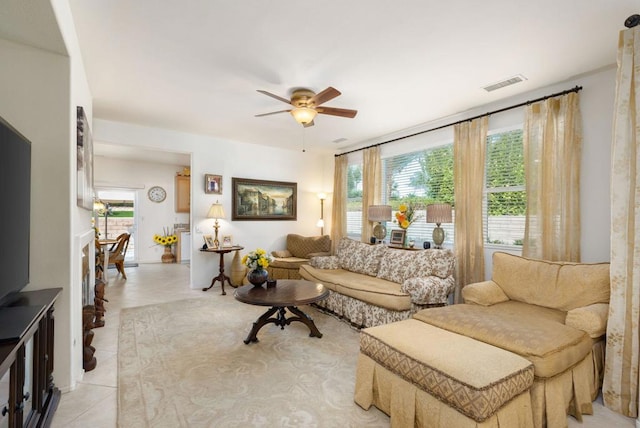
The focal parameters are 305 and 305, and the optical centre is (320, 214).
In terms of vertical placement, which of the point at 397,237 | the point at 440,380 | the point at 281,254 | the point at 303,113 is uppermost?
the point at 303,113

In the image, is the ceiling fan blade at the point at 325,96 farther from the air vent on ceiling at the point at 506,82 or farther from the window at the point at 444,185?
the window at the point at 444,185

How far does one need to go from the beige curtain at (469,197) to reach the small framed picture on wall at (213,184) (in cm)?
388

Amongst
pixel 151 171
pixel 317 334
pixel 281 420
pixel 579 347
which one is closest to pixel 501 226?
pixel 579 347

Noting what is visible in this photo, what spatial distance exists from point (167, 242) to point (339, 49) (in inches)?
296

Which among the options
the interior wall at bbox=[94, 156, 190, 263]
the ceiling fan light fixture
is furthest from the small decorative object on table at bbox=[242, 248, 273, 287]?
the interior wall at bbox=[94, 156, 190, 263]

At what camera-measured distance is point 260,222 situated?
19.6 feet

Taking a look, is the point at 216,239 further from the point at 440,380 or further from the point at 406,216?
the point at 440,380

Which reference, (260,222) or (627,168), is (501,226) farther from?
(260,222)

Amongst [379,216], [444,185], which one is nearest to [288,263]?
[379,216]

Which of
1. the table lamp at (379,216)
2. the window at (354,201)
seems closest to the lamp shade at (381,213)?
the table lamp at (379,216)

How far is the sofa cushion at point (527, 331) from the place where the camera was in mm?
1839

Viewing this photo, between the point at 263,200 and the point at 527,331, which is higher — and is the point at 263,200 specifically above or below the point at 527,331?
above

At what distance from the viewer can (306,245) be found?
5.88m

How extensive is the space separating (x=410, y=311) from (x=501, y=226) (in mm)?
1614
